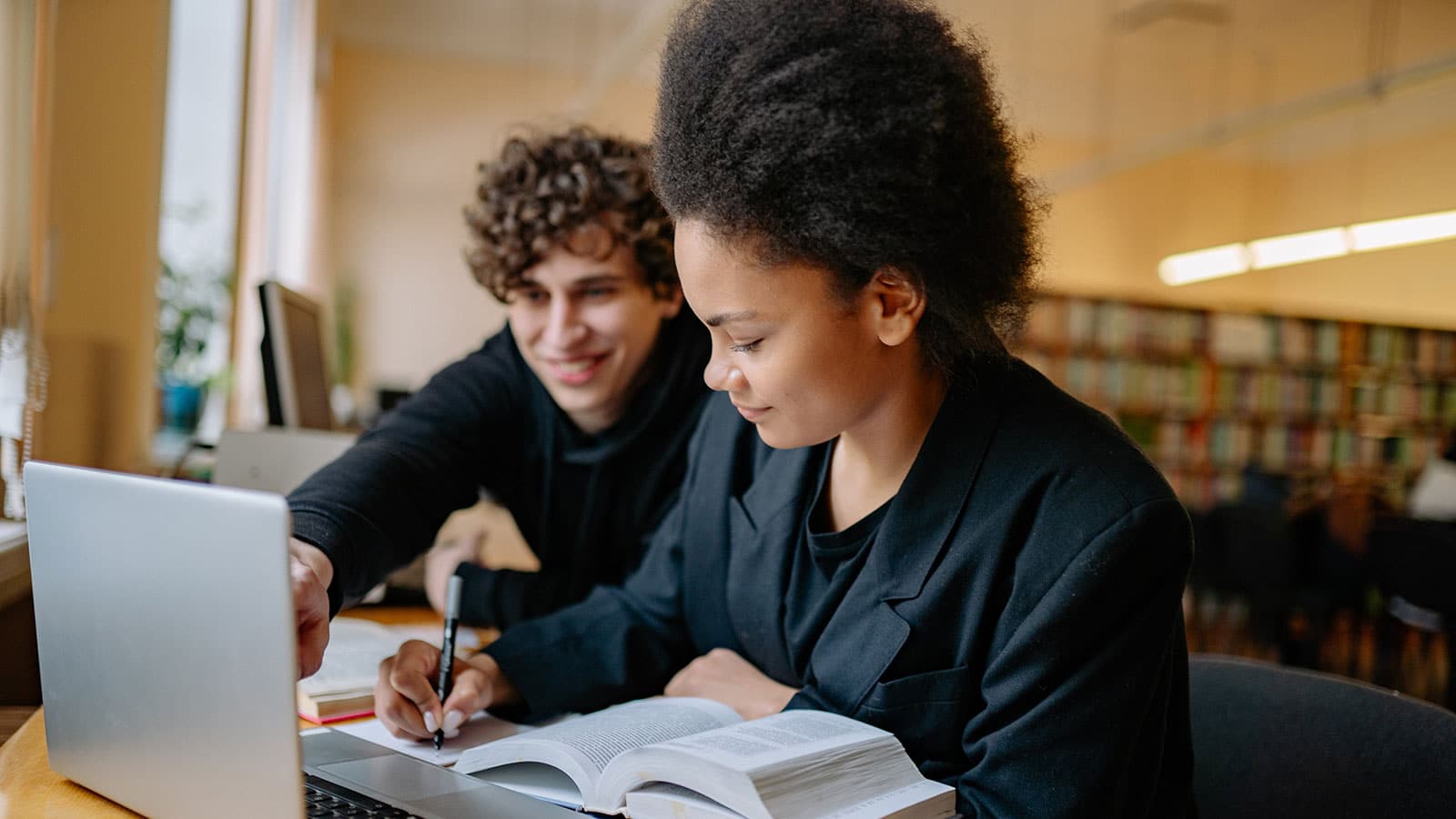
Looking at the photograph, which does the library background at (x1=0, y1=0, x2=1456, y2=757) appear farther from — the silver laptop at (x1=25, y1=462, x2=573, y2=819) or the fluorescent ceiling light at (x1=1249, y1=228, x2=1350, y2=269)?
the silver laptop at (x1=25, y1=462, x2=573, y2=819)

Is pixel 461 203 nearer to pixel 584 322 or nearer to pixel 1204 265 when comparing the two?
pixel 1204 265

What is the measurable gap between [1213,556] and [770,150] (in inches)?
229

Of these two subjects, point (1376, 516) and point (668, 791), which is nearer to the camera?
point (668, 791)

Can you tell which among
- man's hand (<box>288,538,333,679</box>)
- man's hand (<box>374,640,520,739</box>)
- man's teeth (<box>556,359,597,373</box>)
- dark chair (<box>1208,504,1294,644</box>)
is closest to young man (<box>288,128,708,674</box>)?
man's teeth (<box>556,359,597,373</box>)

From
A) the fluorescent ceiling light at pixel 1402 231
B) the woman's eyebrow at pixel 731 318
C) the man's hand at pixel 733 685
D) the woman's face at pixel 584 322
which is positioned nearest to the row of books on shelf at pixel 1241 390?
the fluorescent ceiling light at pixel 1402 231

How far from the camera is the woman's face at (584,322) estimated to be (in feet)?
4.80

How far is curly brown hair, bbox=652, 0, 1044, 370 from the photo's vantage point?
2.89ft

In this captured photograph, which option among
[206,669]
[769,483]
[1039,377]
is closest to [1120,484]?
[1039,377]

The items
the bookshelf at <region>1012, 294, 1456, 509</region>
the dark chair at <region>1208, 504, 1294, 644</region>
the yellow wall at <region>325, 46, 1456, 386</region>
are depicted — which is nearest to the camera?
the dark chair at <region>1208, 504, 1294, 644</region>

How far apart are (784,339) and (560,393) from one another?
63 cm

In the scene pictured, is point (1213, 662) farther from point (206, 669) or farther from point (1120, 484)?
point (206, 669)

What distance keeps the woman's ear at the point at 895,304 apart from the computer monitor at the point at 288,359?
1.23 meters

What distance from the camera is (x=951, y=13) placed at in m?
0.98

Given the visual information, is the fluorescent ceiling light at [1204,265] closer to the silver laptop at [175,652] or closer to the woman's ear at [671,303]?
the woman's ear at [671,303]
